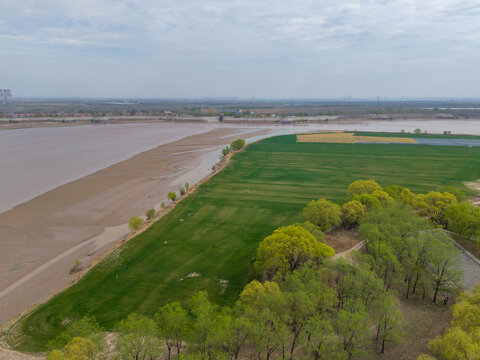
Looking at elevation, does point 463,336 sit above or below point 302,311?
above

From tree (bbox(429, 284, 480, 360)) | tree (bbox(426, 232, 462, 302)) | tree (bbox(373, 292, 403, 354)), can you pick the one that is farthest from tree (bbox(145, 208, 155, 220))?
tree (bbox(429, 284, 480, 360))

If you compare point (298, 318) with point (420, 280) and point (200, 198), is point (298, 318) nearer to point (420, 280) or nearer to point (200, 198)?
point (420, 280)

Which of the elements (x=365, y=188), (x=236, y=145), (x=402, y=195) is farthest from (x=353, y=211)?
(x=236, y=145)

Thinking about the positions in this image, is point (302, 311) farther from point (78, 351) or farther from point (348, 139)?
point (348, 139)

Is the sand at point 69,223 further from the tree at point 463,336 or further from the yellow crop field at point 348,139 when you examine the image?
the yellow crop field at point 348,139

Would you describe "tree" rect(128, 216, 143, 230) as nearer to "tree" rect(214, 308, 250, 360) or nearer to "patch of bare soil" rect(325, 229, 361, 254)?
"patch of bare soil" rect(325, 229, 361, 254)
